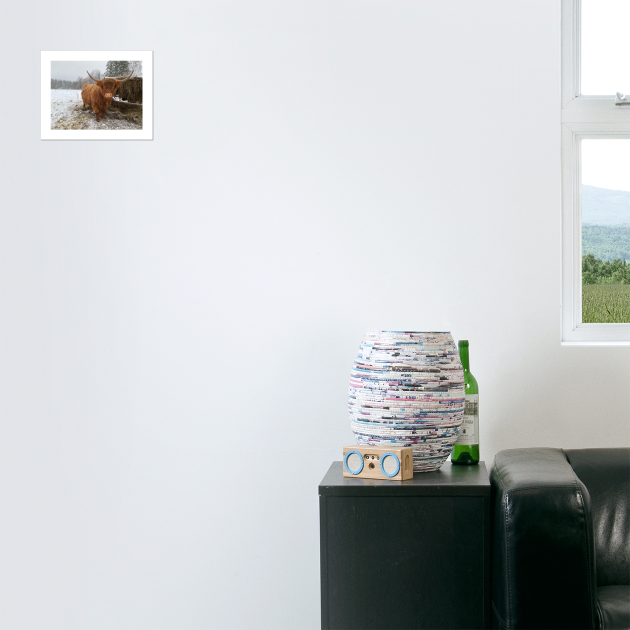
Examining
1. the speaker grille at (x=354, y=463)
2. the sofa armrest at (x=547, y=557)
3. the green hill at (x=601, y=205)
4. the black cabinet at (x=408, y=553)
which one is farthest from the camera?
the green hill at (x=601, y=205)

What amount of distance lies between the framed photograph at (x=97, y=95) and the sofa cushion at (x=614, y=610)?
73.9 inches

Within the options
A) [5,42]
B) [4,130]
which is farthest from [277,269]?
[5,42]

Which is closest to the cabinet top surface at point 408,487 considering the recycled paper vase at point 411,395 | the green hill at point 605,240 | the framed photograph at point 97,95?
the recycled paper vase at point 411,395

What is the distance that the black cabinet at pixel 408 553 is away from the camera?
5.43 feet

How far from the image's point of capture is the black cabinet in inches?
65.2

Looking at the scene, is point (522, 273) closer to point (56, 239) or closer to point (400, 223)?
point (400, 223)

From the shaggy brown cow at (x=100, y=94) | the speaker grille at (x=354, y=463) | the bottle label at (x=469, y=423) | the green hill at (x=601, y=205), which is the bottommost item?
the speaker grille at (x=354, y=463)

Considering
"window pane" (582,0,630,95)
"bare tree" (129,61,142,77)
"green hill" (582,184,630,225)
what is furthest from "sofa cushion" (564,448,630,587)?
"bare tree" (129,61,142,77)

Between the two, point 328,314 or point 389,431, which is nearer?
point 389,431

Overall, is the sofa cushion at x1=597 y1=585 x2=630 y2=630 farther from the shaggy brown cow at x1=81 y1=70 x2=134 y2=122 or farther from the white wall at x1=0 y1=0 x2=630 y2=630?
the shaggy brown cow at x1=81 y1=70 x2=134 y2=122

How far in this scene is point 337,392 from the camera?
7.39ft

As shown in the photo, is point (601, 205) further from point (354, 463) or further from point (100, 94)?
point (100, 94)

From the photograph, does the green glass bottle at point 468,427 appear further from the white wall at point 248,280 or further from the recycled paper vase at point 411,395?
the white wall at point 248,280

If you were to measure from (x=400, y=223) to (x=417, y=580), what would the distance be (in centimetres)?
111
